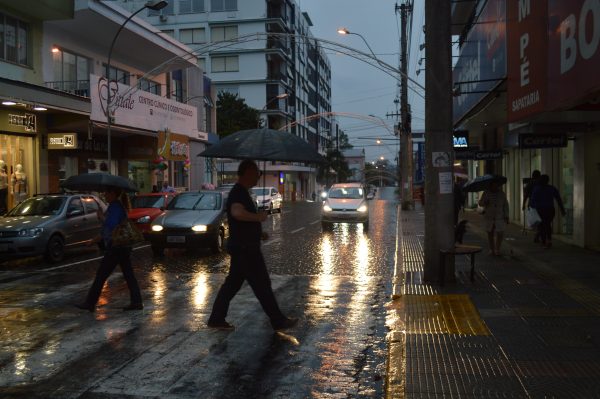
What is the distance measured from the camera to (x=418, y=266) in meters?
11.5

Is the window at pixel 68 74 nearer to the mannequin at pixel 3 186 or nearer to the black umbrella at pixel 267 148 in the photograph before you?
the mannequin at pixel 3 186

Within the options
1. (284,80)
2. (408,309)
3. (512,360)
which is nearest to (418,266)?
(408,309)

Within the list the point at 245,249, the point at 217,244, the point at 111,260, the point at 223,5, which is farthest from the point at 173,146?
the point at 223,5

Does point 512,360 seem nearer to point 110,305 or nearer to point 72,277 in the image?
point 110,305

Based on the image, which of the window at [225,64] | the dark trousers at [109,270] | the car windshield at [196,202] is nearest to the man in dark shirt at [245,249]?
the dark trousers at [109,270]

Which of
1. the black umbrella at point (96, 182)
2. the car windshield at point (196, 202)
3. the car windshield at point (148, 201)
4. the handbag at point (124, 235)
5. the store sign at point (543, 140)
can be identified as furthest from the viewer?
the car windshield at point (148, 201)

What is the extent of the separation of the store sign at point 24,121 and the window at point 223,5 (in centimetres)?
4612

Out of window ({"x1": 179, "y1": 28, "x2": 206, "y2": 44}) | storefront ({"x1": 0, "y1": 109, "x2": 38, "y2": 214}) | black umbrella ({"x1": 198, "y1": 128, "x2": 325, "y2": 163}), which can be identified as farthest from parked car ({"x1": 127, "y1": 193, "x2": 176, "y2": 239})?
window ({"x1": 179, "y1": 28, "x2": 206, "y2": 44})

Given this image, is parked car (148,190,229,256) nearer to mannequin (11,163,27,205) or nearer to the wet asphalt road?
the wet asphalt road

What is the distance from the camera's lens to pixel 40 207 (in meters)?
14.2

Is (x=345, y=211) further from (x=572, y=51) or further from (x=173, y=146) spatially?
(x=572, y=51)

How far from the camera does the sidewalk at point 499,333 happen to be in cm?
481

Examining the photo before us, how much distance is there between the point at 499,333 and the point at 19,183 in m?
18.7

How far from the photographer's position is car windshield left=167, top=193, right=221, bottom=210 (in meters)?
14.9
